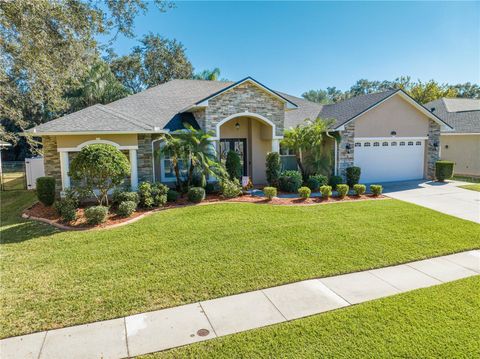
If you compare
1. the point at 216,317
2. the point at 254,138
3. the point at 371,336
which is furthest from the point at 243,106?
the point at 371,336

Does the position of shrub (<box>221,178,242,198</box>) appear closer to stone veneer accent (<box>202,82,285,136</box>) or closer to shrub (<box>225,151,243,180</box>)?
shrub (<box>225,151,243,180</box>)

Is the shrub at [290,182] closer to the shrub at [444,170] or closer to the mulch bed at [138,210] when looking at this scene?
the mulch bed at [138,210]

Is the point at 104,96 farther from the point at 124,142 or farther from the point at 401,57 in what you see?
the point at 401,57

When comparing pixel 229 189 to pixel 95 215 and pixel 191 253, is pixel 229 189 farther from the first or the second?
pixel 191 253

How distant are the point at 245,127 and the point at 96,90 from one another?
19475mm

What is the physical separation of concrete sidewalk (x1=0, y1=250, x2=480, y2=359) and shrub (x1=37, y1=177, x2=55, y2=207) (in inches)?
338

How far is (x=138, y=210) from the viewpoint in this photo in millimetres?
11672

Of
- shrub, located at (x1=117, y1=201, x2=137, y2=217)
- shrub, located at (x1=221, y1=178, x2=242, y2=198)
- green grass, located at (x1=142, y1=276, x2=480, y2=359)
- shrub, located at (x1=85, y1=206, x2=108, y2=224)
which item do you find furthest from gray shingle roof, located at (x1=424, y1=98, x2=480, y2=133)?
shrub, located at (x1=85, y1=206, x2=108, y2=224)

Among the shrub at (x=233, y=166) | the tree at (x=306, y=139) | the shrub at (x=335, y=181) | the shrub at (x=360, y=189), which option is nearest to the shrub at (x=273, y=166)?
the tree at (x=306, y=139)

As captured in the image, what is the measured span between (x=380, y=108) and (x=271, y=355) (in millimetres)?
16490

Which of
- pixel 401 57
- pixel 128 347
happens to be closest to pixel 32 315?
pixel 128 347

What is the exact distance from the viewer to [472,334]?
4.65 metres

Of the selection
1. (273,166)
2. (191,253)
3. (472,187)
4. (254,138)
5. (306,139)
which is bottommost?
(191,253)

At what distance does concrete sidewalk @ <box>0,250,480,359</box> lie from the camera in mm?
4426
